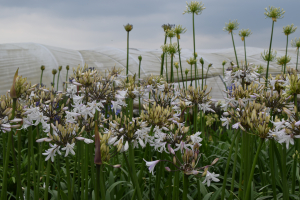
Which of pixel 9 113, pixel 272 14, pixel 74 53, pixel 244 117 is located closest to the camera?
pixel 9 113

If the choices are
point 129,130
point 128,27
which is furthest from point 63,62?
point 129,130

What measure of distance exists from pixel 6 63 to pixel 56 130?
13219 millimetres

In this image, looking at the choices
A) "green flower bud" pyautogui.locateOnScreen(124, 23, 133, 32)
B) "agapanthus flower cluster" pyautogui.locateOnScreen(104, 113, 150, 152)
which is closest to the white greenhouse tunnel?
"green flower bud" pyautogui.locateOnScreen(124, 23, 133, 32)

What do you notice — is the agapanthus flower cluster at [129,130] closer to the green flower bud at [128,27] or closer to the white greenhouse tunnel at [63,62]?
the green flower bud at [128,27]

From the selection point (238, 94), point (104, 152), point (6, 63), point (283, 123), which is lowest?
point (104, 152)

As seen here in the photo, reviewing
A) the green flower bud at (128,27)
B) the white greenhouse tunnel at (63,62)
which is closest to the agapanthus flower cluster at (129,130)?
the green flower bud at (128,27)

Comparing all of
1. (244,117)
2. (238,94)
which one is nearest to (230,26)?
(238,94)

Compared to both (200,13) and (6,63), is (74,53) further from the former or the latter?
(200,13)

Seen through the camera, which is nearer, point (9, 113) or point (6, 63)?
point (9, 113)

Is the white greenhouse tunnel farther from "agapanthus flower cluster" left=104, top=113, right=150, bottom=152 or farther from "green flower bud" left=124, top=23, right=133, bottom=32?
"agapanthus flower cluster" left=104, top=113, right=150, bottom=152

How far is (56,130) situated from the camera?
1.73m

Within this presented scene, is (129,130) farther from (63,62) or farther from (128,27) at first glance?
(63,62)

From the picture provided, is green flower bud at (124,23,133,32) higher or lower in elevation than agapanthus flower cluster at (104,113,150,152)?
higher

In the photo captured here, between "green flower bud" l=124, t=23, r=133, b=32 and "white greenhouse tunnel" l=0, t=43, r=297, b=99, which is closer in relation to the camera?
"green flower bud" l=124, t=23, r=133, b=32
